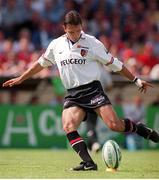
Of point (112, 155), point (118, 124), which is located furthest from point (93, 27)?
point (112, 155)

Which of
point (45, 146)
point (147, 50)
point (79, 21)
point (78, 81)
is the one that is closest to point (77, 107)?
point (78, 81)

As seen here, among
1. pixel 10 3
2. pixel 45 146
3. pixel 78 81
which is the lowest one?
pixel 45 146

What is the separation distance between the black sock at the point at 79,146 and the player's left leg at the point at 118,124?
0.54 meters

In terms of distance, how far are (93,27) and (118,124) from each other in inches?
508

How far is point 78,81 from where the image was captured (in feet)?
37.9

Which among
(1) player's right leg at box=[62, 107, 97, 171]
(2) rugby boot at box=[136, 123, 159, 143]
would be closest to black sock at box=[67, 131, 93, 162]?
(1) player's right leg at box=[62, 107, 97, 171]

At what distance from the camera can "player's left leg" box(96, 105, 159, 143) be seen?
37.9 feet

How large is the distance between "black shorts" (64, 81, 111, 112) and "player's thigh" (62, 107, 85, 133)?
82 mm

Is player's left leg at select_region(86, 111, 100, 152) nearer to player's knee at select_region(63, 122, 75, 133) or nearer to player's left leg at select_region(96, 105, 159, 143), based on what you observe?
player's left leg at select_region(96, 105, 159, 143)

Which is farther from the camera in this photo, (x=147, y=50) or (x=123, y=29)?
(x=123, y=29)

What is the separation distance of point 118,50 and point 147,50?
897 millimetres

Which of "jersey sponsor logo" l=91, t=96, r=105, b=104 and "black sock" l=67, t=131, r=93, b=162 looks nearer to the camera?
"black sock" l=67, t=131, r=93, b=162

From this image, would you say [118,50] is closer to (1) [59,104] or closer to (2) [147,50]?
(2) [147,50]

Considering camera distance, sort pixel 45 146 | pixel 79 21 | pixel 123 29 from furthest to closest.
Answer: pixel 123 29 < pixel 45 146 < pixel 79 21
